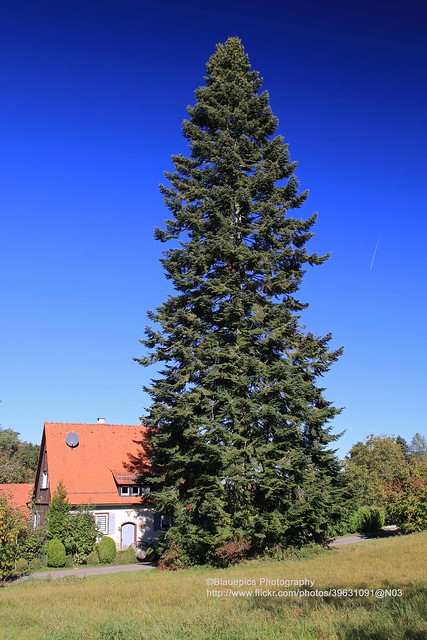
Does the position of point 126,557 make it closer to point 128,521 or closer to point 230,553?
point 128,521

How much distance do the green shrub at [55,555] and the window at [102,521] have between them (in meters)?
4.15

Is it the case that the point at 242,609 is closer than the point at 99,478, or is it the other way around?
the point at 242,609

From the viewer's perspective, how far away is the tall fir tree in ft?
68.5

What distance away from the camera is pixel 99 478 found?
1416 inches

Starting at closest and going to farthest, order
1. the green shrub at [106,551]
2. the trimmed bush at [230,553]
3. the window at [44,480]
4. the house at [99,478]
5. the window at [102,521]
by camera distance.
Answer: the trimmed bush at [230,553]
the green shrub at [106,551]
the window at [102,521]
the house at [99,478]
the window at [44,480]

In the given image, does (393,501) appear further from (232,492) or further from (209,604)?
(209,604)

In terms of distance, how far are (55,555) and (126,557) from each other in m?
4.30

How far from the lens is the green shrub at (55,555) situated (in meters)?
29.4

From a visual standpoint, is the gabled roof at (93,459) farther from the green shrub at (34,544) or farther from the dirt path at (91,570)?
the dirt path at (91,570)

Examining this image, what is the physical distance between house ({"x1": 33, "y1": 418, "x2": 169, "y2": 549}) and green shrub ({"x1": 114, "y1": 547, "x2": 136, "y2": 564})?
2.29 m

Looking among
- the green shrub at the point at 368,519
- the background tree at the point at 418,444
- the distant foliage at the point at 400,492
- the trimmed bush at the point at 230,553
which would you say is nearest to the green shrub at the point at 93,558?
the trimmed bush at the point at 230,553

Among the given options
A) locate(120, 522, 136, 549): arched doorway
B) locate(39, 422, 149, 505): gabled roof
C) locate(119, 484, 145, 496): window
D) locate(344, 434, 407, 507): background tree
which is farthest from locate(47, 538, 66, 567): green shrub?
locate(344, 434, 407, 507): background tree

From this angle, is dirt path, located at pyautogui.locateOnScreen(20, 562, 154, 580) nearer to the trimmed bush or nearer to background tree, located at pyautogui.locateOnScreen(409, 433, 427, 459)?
the trimmed bush

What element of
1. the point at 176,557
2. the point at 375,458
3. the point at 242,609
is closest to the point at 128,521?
the point at 176,557
